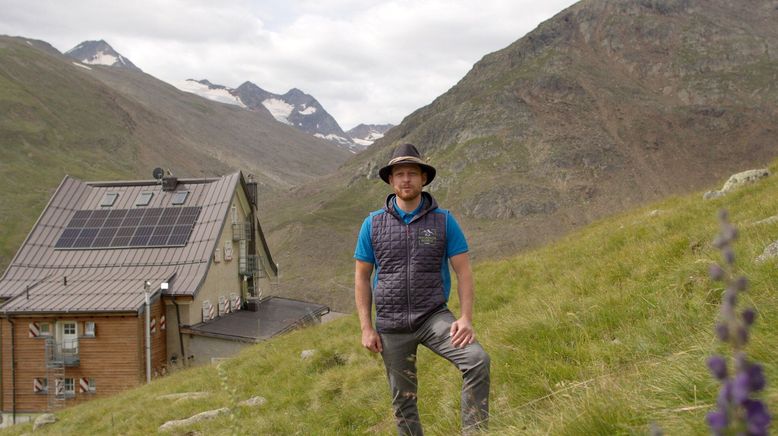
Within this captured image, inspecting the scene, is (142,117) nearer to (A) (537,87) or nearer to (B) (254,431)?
(A) (537,87)

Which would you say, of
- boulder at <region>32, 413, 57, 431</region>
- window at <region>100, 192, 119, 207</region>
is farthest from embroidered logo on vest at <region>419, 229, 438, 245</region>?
window at <region>100, 192, 119, 207</region>

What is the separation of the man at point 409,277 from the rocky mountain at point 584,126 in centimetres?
5235

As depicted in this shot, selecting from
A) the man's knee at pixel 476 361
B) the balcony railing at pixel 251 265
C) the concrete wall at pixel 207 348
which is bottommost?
the concrete wall at pixel 207 348

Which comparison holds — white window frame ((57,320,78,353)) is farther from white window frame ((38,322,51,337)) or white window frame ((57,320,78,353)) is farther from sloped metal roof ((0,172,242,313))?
sloped metal roof ((0,172,242,313))

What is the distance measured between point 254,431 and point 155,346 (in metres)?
22.9

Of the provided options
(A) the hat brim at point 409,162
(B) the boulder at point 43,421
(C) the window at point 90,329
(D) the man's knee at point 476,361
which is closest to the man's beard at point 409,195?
(A) the hat brim at point 409,162

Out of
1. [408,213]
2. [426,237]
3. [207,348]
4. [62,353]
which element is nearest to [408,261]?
[426,237]

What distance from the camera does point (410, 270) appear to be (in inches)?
199

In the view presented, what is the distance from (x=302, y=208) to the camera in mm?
113688

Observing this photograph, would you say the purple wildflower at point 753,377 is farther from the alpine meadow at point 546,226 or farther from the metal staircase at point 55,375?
the metal staircase at point 55,375

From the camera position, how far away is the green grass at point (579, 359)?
3.50 meters

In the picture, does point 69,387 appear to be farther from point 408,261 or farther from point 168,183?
point 408,261

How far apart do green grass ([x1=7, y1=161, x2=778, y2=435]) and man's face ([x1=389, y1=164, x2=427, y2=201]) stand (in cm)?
202

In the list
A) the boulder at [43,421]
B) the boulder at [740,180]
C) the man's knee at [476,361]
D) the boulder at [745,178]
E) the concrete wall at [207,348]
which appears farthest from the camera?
the concrete wall at [207,348]
